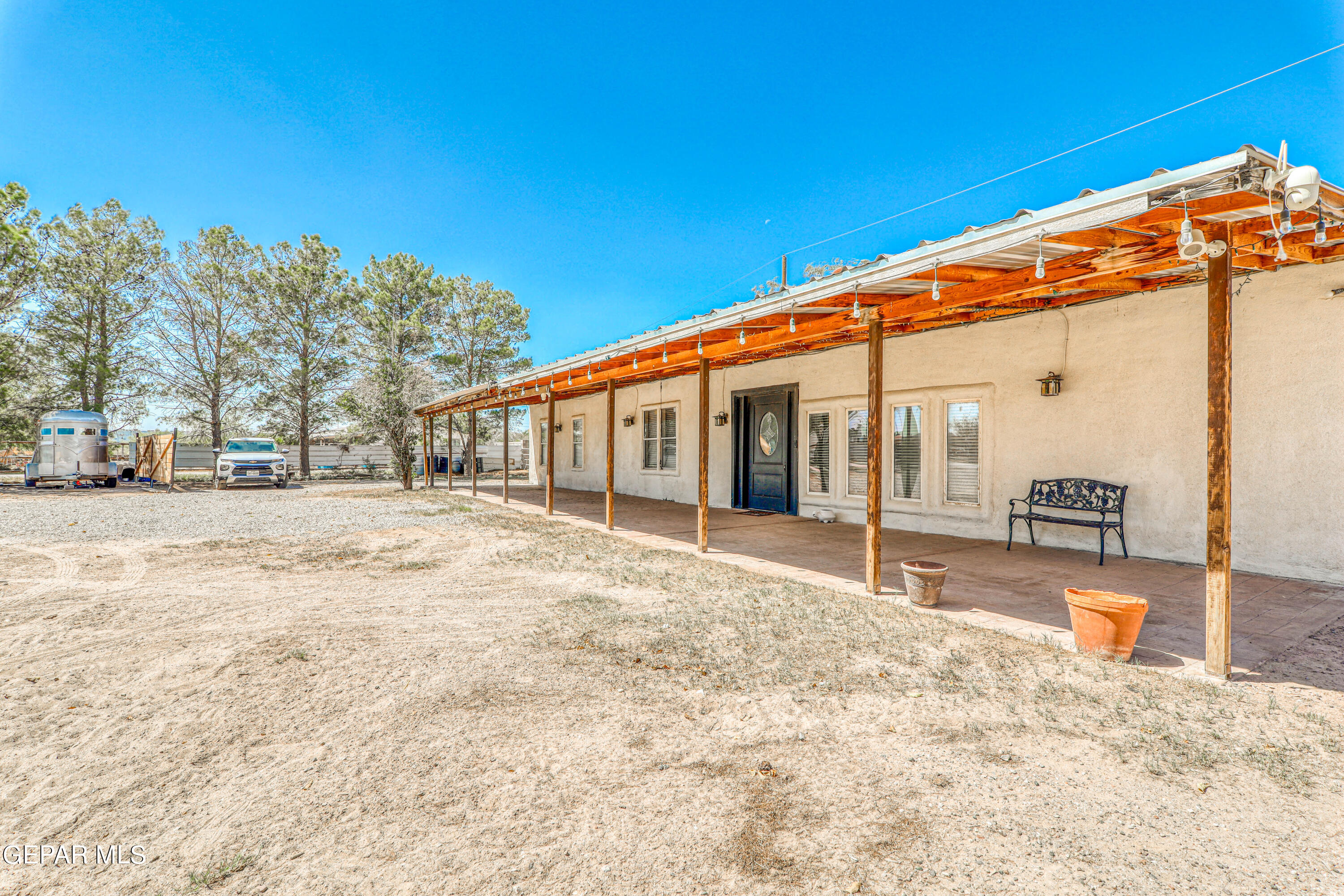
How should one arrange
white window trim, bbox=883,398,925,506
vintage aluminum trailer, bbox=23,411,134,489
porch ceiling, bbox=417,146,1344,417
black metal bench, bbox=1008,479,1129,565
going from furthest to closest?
vintage aluminum trailer, bbox=23,411,134,489, white window trim, bbox=883,398,925,506, black metal bench, bbox=1008,479,1129,565, porch ceiling, bbox=417,146,1344,417

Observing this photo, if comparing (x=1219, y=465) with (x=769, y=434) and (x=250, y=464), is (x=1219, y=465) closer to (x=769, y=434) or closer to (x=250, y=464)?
(x=769, y=434)

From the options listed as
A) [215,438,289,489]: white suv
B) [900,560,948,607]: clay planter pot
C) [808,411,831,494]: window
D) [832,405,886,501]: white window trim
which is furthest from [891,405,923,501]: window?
[215,438,289,489]: white suv

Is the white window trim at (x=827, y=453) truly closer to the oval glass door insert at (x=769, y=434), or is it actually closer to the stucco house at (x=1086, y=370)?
the stucco house at (x=1086, y=370)

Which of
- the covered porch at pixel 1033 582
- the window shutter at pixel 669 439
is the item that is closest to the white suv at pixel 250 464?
the window shutter at pixel 669 439

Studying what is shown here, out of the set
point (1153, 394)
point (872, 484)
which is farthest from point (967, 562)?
point (1153, 394)

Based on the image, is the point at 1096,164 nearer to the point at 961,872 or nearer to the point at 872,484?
the point at 872,484

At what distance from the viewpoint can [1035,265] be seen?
3691mm

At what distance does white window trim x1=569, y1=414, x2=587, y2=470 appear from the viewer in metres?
15.3

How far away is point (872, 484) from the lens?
15.2ft

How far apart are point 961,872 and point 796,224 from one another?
77.6ft

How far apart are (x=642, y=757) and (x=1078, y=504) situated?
18.8 feet

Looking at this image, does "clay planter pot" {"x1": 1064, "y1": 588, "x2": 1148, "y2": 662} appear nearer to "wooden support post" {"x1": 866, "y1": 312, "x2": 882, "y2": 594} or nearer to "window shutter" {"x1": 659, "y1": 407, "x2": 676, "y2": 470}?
"wooden support post" {"x1": 866, "y1": 312, "x2": 882, "y2": 594}

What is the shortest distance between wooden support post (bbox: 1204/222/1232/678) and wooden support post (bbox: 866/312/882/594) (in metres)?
1.93

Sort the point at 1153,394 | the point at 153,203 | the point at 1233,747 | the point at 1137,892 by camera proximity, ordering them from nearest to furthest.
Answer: the point at 1137,892
the point at 1233,747
the point at 1153,394
the point at 153,203
